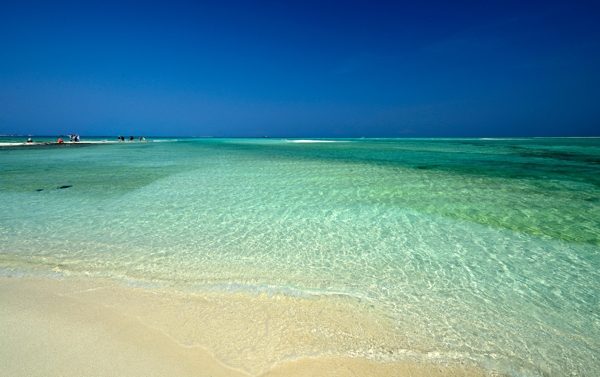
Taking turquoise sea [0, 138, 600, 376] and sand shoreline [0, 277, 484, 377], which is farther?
turquoise sea [0, 138, 600, 376]

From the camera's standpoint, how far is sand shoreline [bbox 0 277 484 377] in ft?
6.76

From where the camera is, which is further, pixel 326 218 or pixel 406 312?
pixel 326 218

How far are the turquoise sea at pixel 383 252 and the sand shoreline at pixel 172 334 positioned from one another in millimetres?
301

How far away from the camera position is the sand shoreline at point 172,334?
6.76 feet

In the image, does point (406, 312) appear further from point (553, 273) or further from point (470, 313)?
point (553, 273)

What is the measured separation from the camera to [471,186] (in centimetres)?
890

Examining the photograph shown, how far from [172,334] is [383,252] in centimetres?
285

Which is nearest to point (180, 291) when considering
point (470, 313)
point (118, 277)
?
point (118, 277)

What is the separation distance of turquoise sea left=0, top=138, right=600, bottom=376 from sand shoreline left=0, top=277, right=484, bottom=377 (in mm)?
301

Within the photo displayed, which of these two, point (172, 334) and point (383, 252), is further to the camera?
point (383, 252)

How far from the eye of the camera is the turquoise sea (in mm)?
2557

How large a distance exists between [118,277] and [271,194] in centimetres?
471

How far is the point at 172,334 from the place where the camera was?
2393 mm

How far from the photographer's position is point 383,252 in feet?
13.6
